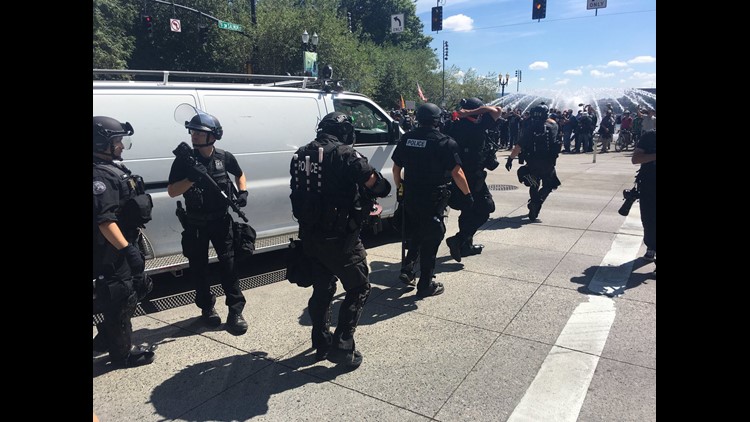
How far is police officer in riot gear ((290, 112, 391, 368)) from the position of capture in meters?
3.18

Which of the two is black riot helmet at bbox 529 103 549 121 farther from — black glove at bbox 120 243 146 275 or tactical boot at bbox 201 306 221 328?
black glove at bbox 120 243 146 275

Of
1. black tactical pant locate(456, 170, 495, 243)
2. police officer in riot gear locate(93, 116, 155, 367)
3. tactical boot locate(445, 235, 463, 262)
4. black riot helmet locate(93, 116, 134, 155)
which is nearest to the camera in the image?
police officer in riot gear locate(93, 116, 155, 367)

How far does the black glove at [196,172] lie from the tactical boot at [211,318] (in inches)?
49.0

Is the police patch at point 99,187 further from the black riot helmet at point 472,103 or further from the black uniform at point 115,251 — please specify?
the black riot helmet at point 472,103

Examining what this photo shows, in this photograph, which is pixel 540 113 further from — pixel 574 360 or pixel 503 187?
pixel 574 360

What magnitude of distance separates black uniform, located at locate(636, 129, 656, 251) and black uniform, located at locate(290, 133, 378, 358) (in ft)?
12.1

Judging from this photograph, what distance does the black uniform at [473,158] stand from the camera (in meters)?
5.77

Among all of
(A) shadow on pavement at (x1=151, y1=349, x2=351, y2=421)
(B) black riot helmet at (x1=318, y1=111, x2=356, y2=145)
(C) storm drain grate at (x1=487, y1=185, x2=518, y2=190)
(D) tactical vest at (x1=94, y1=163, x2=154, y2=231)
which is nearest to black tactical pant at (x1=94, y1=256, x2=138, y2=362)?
(D) tactical vest at (x1=94, y1=163, x2=154, y2=231)

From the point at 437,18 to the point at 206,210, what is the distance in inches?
880

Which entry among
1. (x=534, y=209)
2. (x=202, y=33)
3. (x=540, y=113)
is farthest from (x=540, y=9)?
(x=202, y=33)

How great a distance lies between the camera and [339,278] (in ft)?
11.0
